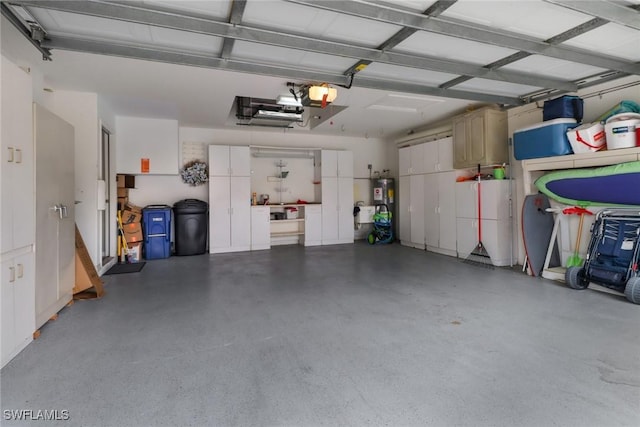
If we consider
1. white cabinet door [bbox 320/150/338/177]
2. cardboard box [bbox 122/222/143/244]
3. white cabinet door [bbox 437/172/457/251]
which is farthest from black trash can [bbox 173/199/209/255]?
white cabinet door [bbox 437/172/457/251]

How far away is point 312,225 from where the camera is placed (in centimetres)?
768

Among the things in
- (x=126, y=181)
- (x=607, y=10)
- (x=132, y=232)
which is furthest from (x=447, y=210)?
(x=126, y=181)

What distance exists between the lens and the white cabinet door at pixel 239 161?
276 inches

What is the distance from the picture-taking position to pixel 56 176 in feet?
10.3

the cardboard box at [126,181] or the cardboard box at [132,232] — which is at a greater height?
the cardboard box at [126,181]

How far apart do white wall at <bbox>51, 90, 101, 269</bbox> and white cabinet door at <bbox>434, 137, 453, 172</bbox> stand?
5963 millimetres

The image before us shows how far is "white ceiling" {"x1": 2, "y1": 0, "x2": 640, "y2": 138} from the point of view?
2.54 m

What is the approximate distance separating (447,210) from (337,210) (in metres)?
2.57

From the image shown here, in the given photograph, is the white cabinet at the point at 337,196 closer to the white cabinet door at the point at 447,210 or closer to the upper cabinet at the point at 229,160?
the upper cabinet at the point at 229,160

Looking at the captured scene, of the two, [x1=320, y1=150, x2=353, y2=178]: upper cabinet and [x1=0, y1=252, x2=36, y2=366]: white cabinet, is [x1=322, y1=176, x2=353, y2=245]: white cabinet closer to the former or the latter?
[x1=320, y1=150, x2=353, y2=178]: upper cabinet

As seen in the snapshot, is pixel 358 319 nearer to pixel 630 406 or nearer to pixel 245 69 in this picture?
pixel 630 406

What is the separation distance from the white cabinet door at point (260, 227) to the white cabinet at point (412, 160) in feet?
10.7

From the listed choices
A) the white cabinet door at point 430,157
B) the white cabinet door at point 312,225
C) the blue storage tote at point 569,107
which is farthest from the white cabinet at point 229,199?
the blue storage tote at point 569,107

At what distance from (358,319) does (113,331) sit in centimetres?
219
